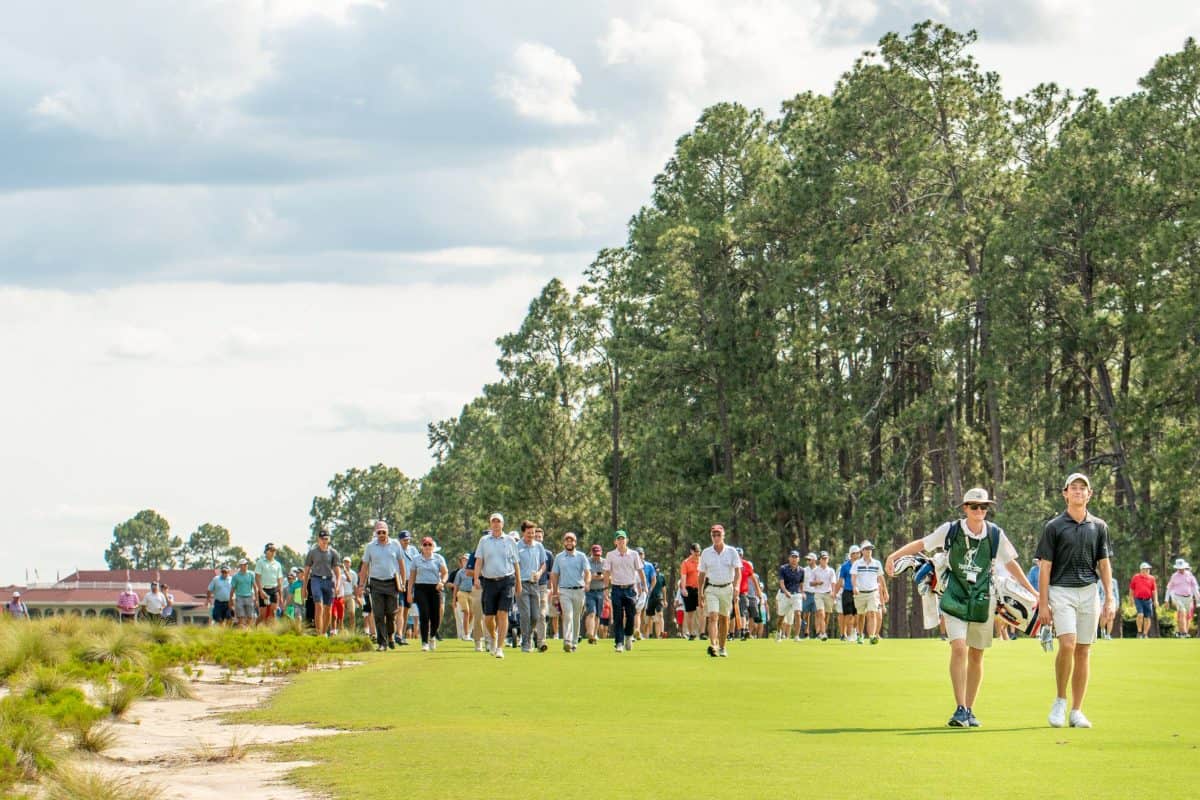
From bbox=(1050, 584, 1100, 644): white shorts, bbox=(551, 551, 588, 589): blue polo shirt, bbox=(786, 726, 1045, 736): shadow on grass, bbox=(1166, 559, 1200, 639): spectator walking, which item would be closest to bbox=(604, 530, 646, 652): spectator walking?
bbox=(551, 551, 588, 589): blue polo shirt

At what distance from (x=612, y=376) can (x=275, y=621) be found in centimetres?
4441

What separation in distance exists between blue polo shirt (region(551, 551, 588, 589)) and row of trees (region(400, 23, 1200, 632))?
24026 mm

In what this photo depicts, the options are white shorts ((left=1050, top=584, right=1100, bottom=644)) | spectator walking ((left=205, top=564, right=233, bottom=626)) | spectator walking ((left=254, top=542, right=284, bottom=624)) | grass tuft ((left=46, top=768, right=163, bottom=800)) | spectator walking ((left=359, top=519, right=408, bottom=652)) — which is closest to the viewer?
grass tuft ((left=46, top=768, right=163, bottom=800))

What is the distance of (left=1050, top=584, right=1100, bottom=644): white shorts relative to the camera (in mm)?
13523

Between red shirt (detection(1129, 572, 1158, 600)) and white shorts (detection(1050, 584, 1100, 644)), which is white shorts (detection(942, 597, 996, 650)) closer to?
white shorts (detection(1050, 584, 1100, 644))

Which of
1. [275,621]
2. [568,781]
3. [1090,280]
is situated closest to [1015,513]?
[1090,280]

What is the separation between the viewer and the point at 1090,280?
52.1 m

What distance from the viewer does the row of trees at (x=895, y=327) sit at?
1959 inches

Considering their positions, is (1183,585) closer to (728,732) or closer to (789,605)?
(789,605)

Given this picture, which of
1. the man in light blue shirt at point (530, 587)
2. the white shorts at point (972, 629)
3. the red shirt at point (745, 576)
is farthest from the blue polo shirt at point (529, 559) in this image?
the white shorts at point (972, 629)

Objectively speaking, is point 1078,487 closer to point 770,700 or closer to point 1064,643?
point 1064,643

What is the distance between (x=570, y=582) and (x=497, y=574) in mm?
3550

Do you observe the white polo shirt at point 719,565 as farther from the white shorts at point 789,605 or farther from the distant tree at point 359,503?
the distant tree at point 359,503

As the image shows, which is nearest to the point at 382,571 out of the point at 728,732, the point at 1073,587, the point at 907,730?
the point at 728,732
